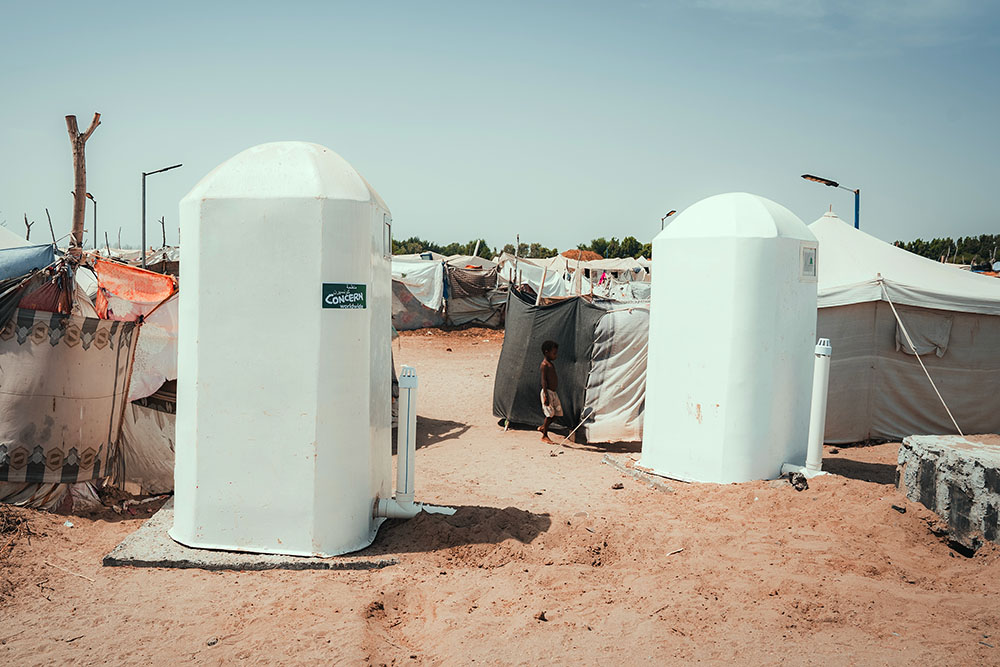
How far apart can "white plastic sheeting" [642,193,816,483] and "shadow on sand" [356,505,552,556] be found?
2.35 meters

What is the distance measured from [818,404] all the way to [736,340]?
1.03 metres

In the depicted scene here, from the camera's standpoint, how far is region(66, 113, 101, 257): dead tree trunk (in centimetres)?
597

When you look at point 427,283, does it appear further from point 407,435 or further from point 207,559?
point 207,559

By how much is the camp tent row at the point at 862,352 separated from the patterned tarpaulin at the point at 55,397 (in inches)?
234

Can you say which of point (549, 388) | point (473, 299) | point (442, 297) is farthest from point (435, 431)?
point (473, 299)

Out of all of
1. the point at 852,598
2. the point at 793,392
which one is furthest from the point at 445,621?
the point at 793,392

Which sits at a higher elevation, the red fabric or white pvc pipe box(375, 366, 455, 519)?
the red fabric

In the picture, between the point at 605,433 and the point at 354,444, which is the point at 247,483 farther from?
the point at 605,433

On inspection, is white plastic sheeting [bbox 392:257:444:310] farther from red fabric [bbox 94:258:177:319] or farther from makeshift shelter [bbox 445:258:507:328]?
red fabric [bbox 94:258:177:319]

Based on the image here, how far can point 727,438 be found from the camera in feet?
23.2

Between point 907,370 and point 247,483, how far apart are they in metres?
9.51

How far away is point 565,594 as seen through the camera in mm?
4367

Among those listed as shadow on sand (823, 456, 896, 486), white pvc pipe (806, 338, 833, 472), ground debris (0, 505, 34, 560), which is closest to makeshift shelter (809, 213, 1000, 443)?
shadow on sand (823, 456, 896, 486)

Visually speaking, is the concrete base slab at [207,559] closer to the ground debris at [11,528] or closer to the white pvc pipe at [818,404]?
the ground debris at [11,528]
